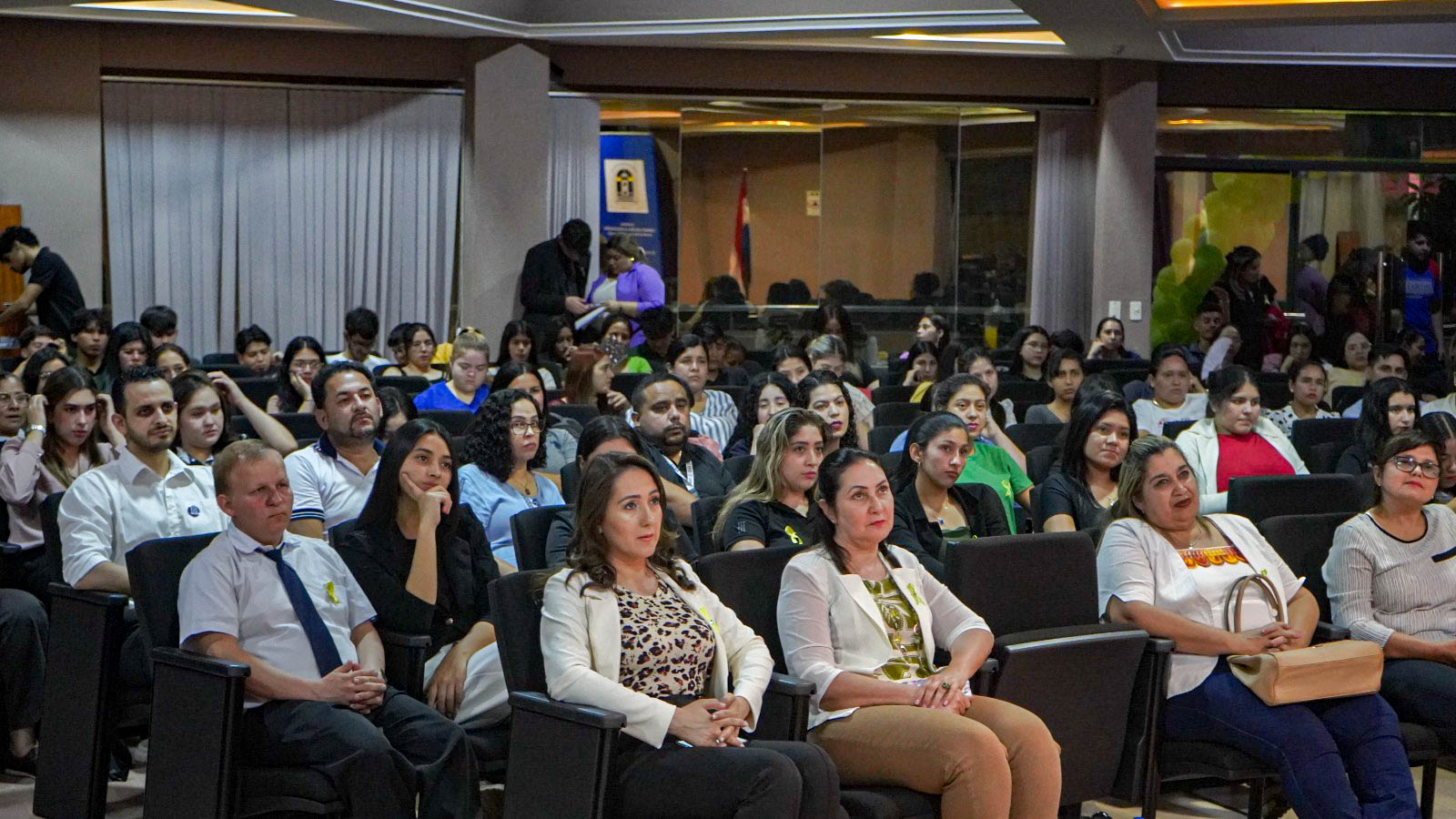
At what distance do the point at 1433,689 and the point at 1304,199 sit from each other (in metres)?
8.53

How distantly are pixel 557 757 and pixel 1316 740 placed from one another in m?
1.87

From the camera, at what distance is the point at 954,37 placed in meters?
10.6

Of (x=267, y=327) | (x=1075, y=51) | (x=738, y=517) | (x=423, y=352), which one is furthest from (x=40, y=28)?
(x=738, y=517)

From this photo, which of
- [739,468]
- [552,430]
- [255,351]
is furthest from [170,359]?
[739,468]

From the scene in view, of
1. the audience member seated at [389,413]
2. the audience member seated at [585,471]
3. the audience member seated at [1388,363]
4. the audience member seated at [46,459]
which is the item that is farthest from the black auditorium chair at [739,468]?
the audience member seated at [1388,363]

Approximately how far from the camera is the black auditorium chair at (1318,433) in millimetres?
6641

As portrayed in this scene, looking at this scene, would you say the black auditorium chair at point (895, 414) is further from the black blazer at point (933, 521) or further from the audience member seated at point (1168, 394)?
the black blazer at point (933, 521)

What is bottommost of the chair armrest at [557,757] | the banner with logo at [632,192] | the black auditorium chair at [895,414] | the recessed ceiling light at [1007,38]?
the chair armrest at [557,757]

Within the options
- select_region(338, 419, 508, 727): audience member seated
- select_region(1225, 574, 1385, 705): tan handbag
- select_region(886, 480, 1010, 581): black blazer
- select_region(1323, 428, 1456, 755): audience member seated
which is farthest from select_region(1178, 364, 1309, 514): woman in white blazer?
select_region(338, 419, 508, 727): audience member seated

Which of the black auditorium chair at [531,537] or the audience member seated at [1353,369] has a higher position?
the audience member seated at [1353,369]

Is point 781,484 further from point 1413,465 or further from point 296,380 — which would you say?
point 296,380

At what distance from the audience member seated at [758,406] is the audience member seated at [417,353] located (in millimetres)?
3017

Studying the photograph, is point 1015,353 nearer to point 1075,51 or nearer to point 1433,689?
point 1075,51

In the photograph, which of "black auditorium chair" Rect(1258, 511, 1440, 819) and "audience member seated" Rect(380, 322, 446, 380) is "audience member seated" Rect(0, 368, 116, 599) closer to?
"black auditorium chair" Rect(1258, 511, 1440, 819)
